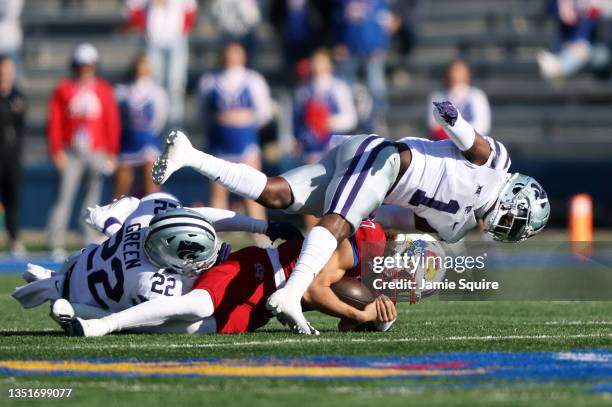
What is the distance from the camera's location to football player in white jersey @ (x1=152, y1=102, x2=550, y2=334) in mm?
6574

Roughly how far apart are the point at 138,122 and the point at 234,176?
25.5ft

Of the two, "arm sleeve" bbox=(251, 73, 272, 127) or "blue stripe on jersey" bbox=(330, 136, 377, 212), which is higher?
"blue stripe on jersey" bbox=(330, 136, 377, 212)

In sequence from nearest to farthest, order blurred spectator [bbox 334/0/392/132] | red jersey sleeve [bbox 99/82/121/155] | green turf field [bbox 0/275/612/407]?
green turf field [bbox 0/275/612/407]
red jersey sleeve [bbox 99/82/121/155]
blurred spectator [bbox 334/0/392/132]

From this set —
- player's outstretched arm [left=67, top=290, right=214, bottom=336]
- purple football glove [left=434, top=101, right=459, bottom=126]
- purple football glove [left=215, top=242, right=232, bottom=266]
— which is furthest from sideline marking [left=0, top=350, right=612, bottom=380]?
→ purple football glove [left=434, top=101, right=459, bottom=126]

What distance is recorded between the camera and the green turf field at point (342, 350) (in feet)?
14.1

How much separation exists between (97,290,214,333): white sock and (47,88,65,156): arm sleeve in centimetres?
771

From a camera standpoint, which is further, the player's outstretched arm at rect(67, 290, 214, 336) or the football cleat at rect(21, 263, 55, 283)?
the football cleat at rect(21, 263, 55, 283)

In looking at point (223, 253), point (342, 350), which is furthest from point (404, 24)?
point (342, 350)

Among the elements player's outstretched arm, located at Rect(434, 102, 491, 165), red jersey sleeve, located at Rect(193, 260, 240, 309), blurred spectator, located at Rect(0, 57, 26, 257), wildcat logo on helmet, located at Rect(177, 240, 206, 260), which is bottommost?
blurred spectator, located at Rect(0, 57, 26, 257)

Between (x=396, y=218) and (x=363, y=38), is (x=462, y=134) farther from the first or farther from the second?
(x=363, y=38)

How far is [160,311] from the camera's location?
236 inches

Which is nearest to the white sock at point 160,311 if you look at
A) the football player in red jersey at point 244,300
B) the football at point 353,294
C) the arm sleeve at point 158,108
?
the football player in red jersey at point 244,300

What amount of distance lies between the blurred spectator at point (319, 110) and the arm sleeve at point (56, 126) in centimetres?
246

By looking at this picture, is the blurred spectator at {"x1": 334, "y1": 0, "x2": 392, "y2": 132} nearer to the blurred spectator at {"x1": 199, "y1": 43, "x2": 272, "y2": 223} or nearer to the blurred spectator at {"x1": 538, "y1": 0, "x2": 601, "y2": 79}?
the blurred spectator at {"x1": 199, "y1": 43, "x2": 272, "y2": 223}
